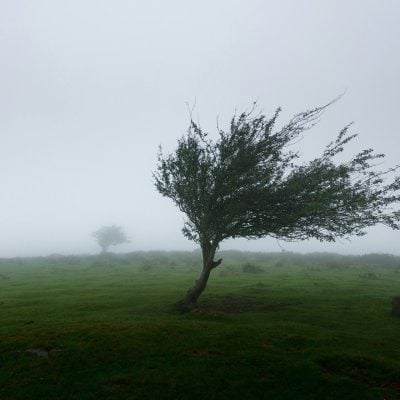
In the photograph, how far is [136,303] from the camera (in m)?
27.8

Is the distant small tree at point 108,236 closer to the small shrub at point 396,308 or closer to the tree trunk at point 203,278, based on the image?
the tree trunk at point 203,278

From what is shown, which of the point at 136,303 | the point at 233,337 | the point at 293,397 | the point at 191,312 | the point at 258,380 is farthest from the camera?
the point at 136,303

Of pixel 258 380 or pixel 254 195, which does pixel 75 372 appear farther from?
pixel 254 195

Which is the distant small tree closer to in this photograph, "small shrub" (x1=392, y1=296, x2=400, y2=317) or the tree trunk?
the tree trunk

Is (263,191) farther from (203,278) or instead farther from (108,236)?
(108,236)

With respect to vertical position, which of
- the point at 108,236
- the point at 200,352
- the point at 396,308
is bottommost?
the point at 200,352

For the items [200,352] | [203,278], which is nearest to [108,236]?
[203,278]

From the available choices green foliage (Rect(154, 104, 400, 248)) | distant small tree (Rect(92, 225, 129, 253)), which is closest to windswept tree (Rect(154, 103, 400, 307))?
green foliage (Rect(154, 104, 400, 248))

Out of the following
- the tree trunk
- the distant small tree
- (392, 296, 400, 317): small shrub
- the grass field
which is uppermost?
the distant small tree

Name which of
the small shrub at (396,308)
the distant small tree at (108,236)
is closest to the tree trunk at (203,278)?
the small shrub at (396,308)

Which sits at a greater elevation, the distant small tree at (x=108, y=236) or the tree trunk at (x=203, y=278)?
the distant small tree at (x=108, y=236)

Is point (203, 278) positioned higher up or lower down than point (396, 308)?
higher up

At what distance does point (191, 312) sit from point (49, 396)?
1205cm

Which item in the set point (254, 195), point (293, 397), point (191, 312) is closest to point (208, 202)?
point (254, 195)
